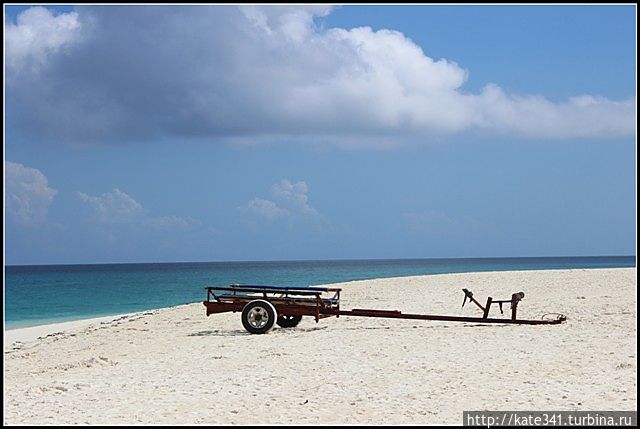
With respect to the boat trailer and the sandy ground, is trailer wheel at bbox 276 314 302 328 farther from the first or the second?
the boat trailer

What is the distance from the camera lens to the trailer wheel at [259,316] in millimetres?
16219

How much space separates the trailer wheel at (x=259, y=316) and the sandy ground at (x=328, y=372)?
278mm

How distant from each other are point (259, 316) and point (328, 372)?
5.31m

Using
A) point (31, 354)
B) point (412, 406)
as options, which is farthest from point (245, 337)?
point (412, 406)

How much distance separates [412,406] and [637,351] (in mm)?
4905

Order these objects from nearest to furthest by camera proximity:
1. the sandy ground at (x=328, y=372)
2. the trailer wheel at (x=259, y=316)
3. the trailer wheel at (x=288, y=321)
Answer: the sandy ground at (x=328, y=372), the trailer wheel at (x=259, y=316), the trailer wheel at (x=288, y=321)


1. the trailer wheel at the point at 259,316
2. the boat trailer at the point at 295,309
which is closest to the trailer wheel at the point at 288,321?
the boat trailer at the point at 295,309

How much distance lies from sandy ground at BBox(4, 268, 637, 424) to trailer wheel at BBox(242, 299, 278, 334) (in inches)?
10.9

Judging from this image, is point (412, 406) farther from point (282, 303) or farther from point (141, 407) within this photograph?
point (282, 303)

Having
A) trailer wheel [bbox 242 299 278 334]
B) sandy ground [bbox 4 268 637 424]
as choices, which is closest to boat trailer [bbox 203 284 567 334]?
trailer wheel [bbox 242 299 278 334]

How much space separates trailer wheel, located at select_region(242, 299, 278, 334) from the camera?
16.2 metres

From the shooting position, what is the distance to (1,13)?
10.0 metres

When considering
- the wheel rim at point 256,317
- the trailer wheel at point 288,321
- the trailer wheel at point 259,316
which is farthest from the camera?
the trailer wheel at point 288,321

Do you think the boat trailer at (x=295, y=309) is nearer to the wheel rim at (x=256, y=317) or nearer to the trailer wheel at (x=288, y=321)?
the wheel rim at (x=256, y=317)
